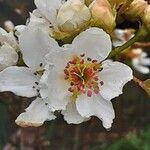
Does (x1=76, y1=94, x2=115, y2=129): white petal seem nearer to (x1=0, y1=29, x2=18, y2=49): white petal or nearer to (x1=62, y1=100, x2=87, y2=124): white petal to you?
(x1=62, y1=100, x2=87, y2=124): white petal

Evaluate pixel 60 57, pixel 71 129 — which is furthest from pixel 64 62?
pixel 71 129

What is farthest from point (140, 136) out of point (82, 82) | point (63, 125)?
point (82, 82)

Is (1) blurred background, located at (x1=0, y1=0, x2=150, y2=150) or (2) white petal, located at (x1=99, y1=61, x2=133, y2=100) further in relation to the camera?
(1) blurred background, located at (x1=0, y1=0, x2=150, y2=150)

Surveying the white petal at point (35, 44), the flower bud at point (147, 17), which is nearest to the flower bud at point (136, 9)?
the flower bud at point (147, 17)

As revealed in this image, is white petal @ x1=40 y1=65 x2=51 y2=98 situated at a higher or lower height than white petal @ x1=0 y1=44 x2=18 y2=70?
lower

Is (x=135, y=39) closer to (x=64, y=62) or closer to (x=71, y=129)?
(x=64, y=62)

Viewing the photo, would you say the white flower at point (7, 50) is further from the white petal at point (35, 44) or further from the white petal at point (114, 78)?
the white petal at point (114, 78)

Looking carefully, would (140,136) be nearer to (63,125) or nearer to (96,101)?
(63,125)

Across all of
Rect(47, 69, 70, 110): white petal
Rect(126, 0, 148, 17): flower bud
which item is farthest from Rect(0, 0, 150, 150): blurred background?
Rect(47, 69, 70, 110): white petal
